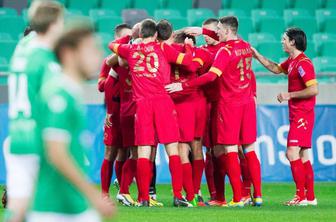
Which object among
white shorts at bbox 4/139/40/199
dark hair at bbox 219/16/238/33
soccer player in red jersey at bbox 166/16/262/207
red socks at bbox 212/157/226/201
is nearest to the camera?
white shorts at bbox 4/139/40/199

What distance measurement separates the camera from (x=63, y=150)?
14.0ft

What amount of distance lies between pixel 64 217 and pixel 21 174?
149 centimetres

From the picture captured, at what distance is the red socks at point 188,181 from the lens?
35.8ft

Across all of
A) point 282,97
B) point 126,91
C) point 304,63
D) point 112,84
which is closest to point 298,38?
point 304,63

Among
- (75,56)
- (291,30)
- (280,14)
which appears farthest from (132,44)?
(280,14)

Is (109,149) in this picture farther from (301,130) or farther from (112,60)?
(301,130)

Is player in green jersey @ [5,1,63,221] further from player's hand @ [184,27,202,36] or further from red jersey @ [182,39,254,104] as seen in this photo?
player's hand @ [184,27,202,36]

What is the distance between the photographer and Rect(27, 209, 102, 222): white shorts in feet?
14.1

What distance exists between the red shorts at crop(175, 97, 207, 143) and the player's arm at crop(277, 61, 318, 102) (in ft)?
3.05

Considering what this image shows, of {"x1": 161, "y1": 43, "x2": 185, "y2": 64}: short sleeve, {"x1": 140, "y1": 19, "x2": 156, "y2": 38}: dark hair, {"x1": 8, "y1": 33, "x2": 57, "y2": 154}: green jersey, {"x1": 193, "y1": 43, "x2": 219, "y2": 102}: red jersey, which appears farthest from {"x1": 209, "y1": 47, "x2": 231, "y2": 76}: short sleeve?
{"x1": 8, "y1": 33, "x2": 57, "y2": 154}: green jersey

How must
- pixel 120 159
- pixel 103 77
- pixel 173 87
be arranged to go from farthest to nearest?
pixel 120 159 → pixel 103 77 → pixel 173 87

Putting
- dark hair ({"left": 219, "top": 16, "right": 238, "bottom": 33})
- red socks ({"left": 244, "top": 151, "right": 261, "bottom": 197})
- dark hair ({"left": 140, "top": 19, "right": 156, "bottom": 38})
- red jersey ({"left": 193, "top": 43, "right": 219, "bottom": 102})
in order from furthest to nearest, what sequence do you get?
red jersey ({"left": 193, "top": 43, "right": 219, "bottom": 102}) < red socks ({"left": 244, "top": 151, "right": 261, "bottom": 197}) < dark hair ({"left": 219, "top": 16, "right": 238, "bottom": 33}) < dark hair ({"left": 140, "top": 19, "right": 156, "bottom": 38})

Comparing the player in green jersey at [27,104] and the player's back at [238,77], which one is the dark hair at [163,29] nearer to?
the player's back at [238,77]

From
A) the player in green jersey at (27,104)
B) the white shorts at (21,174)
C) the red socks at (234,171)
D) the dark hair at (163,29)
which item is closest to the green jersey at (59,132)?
the player in green jersey at (27,104)
